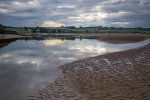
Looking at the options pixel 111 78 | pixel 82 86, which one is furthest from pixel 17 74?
pixel 111 78

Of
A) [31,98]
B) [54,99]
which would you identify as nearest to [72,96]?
[54,99]

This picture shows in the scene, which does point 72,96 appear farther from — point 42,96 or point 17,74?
point 17,74

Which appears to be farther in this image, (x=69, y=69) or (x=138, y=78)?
(x=69, y=69)

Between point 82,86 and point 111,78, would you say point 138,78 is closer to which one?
point 111,78

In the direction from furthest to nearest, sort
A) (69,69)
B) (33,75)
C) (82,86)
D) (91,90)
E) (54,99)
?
(69,69) < (33,75) < (82,86) < (91,90) < (54,99)

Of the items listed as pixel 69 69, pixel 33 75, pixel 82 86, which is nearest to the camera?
pixel 82 86

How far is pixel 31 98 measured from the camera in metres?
9.90

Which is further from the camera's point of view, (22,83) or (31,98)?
(22,83)

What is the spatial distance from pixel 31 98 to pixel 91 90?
120 inches

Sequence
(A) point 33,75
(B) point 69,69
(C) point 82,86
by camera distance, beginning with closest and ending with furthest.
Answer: (C) point 82,86, (A) point 33,75, (B) point 69,69

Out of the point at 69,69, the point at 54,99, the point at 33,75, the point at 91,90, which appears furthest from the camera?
the point at 69,69

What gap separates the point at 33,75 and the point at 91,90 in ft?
16.7

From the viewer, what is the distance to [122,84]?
12203 mm

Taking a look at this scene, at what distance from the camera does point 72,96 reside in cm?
1025
